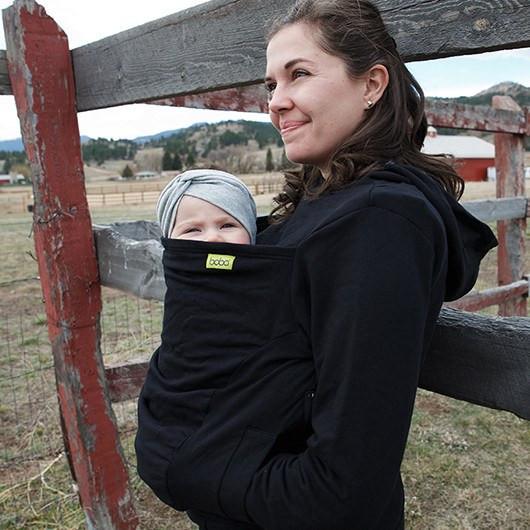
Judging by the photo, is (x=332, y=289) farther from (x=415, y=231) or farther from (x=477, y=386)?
(x=477, y=386)

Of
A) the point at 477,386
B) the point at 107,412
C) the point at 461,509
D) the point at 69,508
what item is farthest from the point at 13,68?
the point at 461,509

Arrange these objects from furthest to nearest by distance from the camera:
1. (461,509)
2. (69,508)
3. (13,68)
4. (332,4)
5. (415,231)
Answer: (69,508) < (461,509) < (13,68) < (332,4) < (415,231)

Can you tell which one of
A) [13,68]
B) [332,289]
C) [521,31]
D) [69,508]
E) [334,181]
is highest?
[13,68]

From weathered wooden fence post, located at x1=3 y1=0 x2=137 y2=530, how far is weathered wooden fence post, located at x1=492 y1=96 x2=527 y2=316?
3.55 meters

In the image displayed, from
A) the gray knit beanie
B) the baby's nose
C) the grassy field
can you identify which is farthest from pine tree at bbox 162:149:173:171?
the baby's nose

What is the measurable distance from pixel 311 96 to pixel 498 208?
3.73m

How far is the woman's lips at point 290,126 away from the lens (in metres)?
1.14

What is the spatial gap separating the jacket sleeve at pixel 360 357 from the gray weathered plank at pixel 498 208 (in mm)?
3344

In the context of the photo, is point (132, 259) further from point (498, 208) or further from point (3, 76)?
point (498, 208)

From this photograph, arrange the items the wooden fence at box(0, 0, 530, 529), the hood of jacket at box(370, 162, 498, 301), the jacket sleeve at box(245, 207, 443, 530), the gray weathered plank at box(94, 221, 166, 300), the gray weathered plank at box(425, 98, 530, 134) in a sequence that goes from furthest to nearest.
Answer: the gray weathered plank at box(425, 98, 530, 134) < the gray weathered plank at box(94, 221, 166, 300) < the wooden fence at box(0, 0, 530, 529) < the hood of jacket at box(370, 162, 498, 301) < the jacket sleeve at box(245, 207, 443, 530)

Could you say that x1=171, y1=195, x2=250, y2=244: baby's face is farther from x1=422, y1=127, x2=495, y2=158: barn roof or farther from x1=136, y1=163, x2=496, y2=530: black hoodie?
x1=422, y1=127, x2=495, y2=158: barn roof

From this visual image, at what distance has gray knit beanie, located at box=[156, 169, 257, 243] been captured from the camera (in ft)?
4.25

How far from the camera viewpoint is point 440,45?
→ 1.13m

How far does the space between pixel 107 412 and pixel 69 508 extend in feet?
3.37
